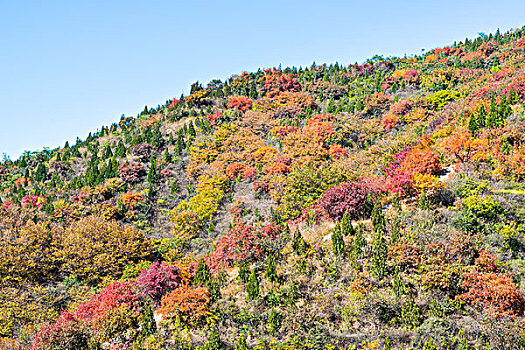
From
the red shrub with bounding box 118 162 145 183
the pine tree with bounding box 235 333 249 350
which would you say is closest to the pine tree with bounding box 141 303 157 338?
the pine tree with bounding box 235 333 249 350

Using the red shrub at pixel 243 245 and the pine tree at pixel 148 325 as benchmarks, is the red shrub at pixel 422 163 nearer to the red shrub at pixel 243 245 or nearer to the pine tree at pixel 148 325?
the red shrub at pixel 243 245

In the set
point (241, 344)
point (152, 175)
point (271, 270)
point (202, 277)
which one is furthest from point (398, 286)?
point (152, 175)

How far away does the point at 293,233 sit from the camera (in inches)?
973

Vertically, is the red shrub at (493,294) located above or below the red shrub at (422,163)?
below

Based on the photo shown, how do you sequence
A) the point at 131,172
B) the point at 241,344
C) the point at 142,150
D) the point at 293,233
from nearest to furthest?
1. the point at 241,344
2. the point at 293,233
3. the point at 131,172
4. the point at 142,150

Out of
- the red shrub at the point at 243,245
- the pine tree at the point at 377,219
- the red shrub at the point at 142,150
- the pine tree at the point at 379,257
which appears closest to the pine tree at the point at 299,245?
the red shrub at the point at 243,245

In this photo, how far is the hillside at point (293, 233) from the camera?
1645cm

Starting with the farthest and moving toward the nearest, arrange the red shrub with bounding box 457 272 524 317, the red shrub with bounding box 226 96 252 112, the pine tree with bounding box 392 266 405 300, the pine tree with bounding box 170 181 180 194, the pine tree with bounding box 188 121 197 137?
the red shrub with bounding box 226 96 252 112, the pine tree with bounding box 188 121 197 137, the pine tree with bounding box 170 181 180 194, the pine tree with bounding box 392 266 405 300, the red shrub with bounding box 457 272 524 317

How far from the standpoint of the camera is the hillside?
54.0ft

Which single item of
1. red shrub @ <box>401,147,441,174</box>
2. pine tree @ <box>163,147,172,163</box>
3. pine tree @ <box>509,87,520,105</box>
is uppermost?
pine tree @ <box>163,147,172,163</box>

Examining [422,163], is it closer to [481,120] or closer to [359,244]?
[359,244]

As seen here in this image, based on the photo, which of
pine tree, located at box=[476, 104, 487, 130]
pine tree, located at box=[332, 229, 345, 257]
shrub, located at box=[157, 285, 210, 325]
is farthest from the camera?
pine tree, located at box=[476, 104, 487, 130]

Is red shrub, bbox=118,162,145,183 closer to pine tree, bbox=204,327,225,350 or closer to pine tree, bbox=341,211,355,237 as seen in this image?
pine tree, bbox=341,211,355,237

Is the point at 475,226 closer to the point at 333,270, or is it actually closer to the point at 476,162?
the point at 476,162
